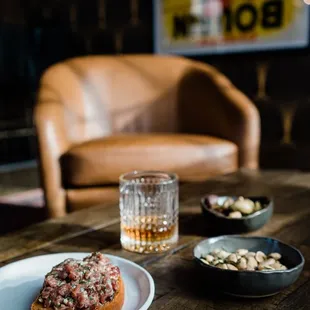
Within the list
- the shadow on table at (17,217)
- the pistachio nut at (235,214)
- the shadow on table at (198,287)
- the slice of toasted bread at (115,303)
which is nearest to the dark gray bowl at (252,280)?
the shadow on table at (198,287)

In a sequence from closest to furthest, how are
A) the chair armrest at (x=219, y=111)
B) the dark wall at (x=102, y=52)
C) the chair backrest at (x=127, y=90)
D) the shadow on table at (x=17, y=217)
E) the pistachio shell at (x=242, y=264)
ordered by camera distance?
the pistachio shell at (x=242, y=264) < the chair armrest at (x=219, y=111) < the shadow on table at (x=17, y=217) < the chair backrest at (x=127, y=90) < the dark wall at (x=102, y=52)

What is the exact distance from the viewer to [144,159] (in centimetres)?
208

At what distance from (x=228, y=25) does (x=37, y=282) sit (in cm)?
280

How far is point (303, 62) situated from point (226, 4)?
689 mm

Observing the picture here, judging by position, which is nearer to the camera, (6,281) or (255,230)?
(6,281)

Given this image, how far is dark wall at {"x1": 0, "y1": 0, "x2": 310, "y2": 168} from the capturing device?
121 inches

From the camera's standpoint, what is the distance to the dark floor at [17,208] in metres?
2.42

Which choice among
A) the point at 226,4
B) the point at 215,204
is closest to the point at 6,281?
the point at 215,204

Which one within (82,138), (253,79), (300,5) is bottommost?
(82,138)

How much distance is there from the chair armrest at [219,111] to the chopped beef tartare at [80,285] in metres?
1.58

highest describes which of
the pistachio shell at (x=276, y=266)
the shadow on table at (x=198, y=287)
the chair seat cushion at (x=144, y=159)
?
the pistachio shell at (x=276, y=266)

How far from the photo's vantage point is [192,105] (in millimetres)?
2678

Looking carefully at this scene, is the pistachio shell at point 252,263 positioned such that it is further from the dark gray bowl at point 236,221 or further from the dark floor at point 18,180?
the dark floor at point 18,180

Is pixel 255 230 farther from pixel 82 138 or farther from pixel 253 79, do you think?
pixel 253 79
